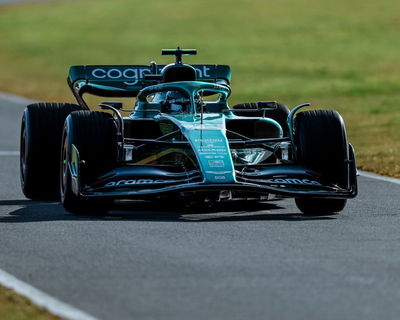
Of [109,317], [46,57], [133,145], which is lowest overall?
[109,317]

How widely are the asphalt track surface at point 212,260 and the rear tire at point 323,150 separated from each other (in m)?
0.26

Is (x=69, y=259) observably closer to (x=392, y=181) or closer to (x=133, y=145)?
(x=133, y=145)

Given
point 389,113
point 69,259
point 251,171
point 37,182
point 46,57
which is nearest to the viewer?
point 69,259

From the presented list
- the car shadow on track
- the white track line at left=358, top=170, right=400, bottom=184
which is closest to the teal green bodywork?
the car shadow on track

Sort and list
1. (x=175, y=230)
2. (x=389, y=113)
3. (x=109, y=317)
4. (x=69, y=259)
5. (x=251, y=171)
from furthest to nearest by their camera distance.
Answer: (x=389, y=113), (x=251, y=171), (x=175, y=230), (x=69, y=259), (x=109, y=317)

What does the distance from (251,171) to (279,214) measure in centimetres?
49

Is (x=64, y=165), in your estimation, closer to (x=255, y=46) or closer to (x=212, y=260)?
(x=212, y=260)

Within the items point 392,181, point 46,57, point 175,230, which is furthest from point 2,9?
point 175,230

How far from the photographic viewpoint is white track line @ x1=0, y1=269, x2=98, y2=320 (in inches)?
268

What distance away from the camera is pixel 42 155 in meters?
13.0

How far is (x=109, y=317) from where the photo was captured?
6.75m

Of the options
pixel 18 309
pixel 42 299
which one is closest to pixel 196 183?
pixel 42 299

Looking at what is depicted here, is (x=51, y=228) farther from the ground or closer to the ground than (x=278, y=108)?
closer to the ground

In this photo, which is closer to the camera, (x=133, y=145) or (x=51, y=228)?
(x=51, y=228)
